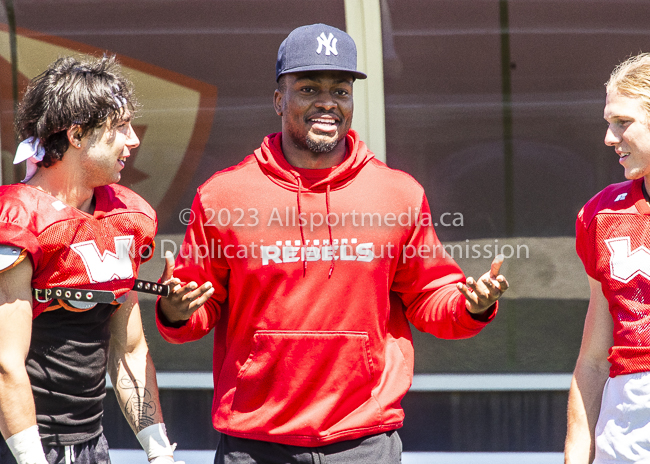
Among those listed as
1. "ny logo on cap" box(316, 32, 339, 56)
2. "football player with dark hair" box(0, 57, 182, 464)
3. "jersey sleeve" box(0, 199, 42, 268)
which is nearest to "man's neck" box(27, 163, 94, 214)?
"football player with dark hair" box(0, 57, 182, 464)

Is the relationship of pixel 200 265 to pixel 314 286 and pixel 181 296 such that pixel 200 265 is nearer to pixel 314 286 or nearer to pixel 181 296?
pixel 181 296

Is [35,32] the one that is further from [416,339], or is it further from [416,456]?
[416,456]

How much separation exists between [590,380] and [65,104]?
1.78 metres

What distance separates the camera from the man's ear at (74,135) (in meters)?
2.07

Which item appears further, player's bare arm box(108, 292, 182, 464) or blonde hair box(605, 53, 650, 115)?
player's bare arm box(108, 292, 182, 464)

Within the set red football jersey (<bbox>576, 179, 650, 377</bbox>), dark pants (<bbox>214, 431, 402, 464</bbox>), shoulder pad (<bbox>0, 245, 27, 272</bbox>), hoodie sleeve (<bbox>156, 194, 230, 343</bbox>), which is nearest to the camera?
shoulder pad (<bbox>0, 245, 27, 272</bbox>)

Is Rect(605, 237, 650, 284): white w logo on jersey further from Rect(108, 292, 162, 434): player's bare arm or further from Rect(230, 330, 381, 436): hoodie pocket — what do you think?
Rect(108, 292, 162, 434): player's bare arm

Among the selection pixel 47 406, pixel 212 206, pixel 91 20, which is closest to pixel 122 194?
pixel 212 206

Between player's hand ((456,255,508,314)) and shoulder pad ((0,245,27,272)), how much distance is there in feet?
4.11

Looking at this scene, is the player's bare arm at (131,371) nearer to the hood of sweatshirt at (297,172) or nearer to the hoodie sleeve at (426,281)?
the hood of sweatshirt at (297,172)

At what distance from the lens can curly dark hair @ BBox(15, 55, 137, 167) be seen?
206 cm

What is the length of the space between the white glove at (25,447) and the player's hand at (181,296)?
500mm

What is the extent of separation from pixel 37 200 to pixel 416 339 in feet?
7.53

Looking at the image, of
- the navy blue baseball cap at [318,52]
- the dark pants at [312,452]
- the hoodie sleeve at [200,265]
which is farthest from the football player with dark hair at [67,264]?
the navy blue baseball cap at [318,52]
